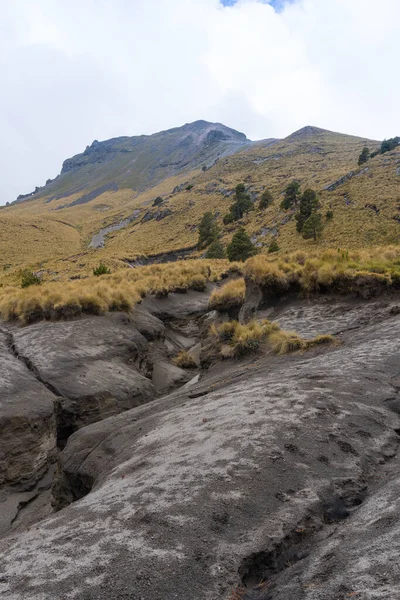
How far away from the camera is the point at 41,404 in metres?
11.9

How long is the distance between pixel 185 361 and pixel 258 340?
762cm

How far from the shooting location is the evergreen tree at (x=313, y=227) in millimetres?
48719

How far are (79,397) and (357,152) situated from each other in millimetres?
119932

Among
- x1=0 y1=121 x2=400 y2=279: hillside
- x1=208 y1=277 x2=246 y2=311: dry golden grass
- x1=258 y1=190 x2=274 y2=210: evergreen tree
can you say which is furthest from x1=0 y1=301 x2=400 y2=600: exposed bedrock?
x1=258 y1=190 x2=274 y2=210: evergreen tree

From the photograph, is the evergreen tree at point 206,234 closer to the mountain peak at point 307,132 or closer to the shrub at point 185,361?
the shrub at point 185,361

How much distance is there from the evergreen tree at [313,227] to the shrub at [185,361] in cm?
3405

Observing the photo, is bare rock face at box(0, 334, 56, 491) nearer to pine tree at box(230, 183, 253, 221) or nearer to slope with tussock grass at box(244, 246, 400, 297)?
slope with tussock grass at box(244, 246, 400, 297)

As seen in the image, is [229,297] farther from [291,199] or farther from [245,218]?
[245,218]

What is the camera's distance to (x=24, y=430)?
11258 millimetres

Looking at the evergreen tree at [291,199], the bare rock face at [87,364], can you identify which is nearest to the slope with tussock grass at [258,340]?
the bare rock face at [87,364]

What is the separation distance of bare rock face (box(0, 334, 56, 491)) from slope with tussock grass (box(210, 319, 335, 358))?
570 centimetres

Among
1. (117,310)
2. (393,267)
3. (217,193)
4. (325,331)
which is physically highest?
(217,193)

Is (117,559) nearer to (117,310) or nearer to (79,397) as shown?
(79,397)

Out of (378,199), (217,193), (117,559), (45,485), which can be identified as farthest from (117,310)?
(217,193)
